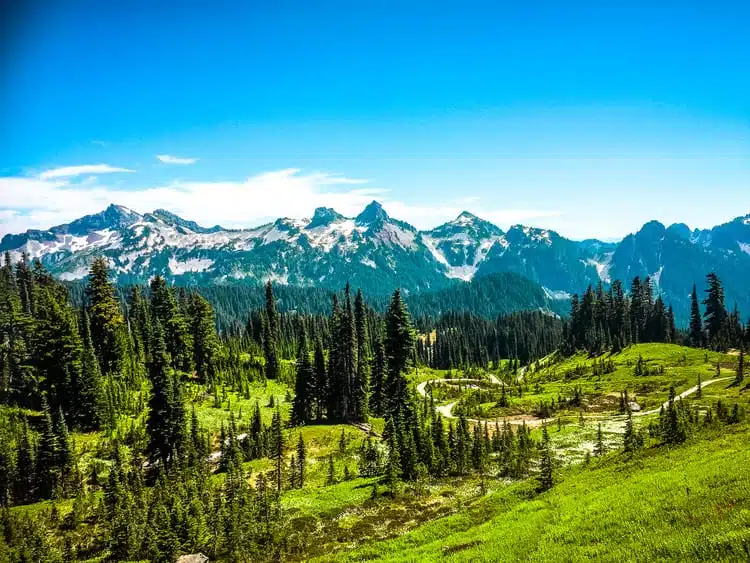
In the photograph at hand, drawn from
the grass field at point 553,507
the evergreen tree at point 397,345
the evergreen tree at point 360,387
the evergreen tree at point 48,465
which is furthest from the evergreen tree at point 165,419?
the evergreen tree at point 360,387

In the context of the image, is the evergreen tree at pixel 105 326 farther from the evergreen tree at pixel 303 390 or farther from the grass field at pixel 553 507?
the evergreen tree at pixel 303 390

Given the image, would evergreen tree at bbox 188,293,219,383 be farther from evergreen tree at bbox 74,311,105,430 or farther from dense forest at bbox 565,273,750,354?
dense forest at bbox 565,273,750,354

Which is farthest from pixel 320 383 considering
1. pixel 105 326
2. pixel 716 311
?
pixel 716 311

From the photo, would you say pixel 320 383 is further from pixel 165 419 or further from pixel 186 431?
pixel 165 419

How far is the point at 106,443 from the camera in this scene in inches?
2323

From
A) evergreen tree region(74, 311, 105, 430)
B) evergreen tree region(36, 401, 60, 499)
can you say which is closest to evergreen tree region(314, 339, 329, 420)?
evergreen tree region(74, 311, 105, 430)

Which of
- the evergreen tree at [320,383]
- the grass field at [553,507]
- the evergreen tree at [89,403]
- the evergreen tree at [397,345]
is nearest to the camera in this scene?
the grass field at [553,507]

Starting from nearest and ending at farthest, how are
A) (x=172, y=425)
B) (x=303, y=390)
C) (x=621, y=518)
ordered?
(x=621, y=518), (x=172, y=425), (x=303, y=390)

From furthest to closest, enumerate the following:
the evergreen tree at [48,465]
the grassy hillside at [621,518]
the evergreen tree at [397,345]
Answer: the evergreen tree at [397,345] → the evergreen tree at [48,465] → the grassy hillside at [621,518]

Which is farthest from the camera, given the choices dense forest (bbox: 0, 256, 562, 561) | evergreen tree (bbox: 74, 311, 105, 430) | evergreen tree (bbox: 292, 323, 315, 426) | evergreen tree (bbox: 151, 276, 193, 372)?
evergreen tree (bbox: 151, 276, 193, 372)

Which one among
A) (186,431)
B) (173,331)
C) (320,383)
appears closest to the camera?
(186,431)

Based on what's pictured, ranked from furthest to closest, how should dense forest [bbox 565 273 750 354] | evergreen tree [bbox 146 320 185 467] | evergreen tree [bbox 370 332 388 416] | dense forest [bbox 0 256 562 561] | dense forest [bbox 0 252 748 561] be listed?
dense forest [bbox 565 273 750 354], evergreen tree [bbox 370 332 388 416], evergreen tree [bbox 146 320 185 467], dense forest [bbox 0 256 562 561], dense forest [bbox 0 252 748 561]

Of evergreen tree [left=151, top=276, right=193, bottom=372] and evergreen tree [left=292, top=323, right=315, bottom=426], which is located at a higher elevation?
evergreen tree [left=151, top=276, right=193, bottom=372]

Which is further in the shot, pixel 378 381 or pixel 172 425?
pixel 378 381
